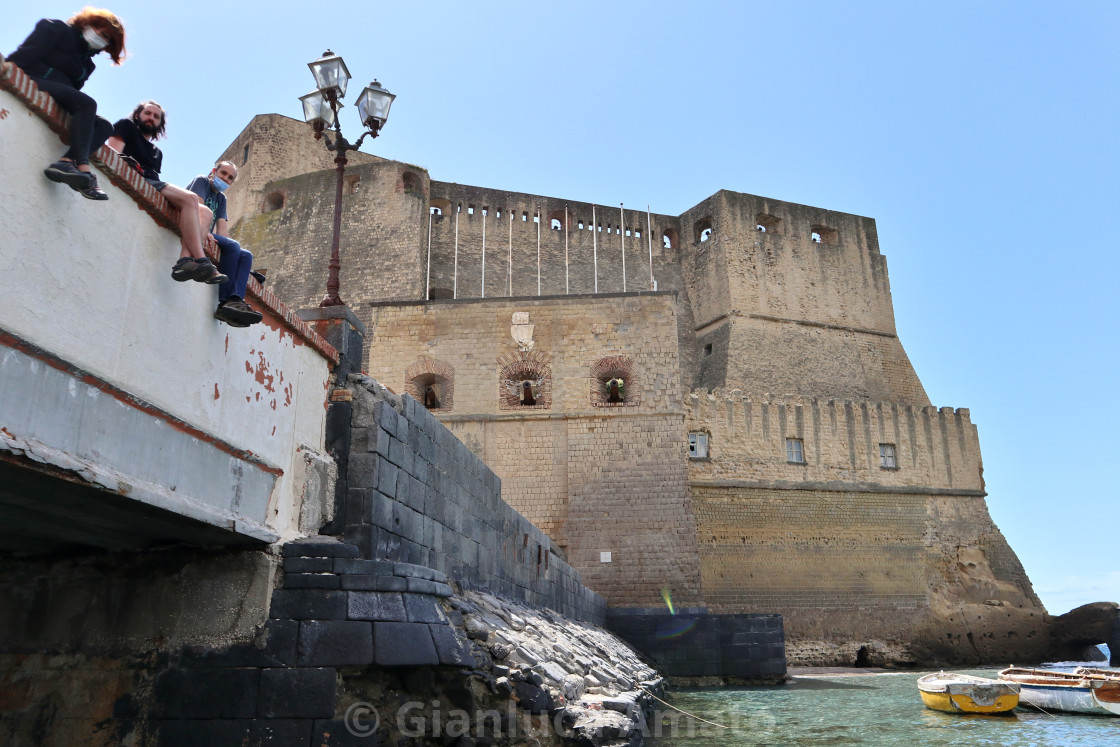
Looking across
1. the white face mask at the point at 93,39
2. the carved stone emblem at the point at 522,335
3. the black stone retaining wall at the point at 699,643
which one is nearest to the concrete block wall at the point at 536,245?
the carved stone emblem at the point at 522,335

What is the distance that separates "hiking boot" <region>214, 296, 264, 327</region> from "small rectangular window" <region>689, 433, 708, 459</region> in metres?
16.9

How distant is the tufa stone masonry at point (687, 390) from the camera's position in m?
17.2

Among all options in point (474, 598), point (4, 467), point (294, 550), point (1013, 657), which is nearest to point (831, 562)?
point (1013, 657)

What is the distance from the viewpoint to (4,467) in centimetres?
293

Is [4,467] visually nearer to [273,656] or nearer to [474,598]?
[273,656]

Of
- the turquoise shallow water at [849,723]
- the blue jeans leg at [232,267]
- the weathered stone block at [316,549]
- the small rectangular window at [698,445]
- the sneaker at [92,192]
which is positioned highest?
the small rectangular window at [698,445]

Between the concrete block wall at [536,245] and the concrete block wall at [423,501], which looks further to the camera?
the concrete block wall at [536,245]

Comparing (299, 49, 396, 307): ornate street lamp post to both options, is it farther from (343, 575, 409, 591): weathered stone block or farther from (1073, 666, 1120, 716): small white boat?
(1073, 666, 1120, 716): small white boat

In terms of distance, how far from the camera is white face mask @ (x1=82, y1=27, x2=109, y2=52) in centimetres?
346

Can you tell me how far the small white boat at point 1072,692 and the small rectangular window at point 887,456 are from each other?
383 inches

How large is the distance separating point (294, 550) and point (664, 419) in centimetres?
1304

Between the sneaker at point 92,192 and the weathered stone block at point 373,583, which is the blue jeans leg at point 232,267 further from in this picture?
the weathered stone block at point 373,583

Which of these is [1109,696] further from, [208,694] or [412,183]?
[412,183]

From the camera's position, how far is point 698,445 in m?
20.5
